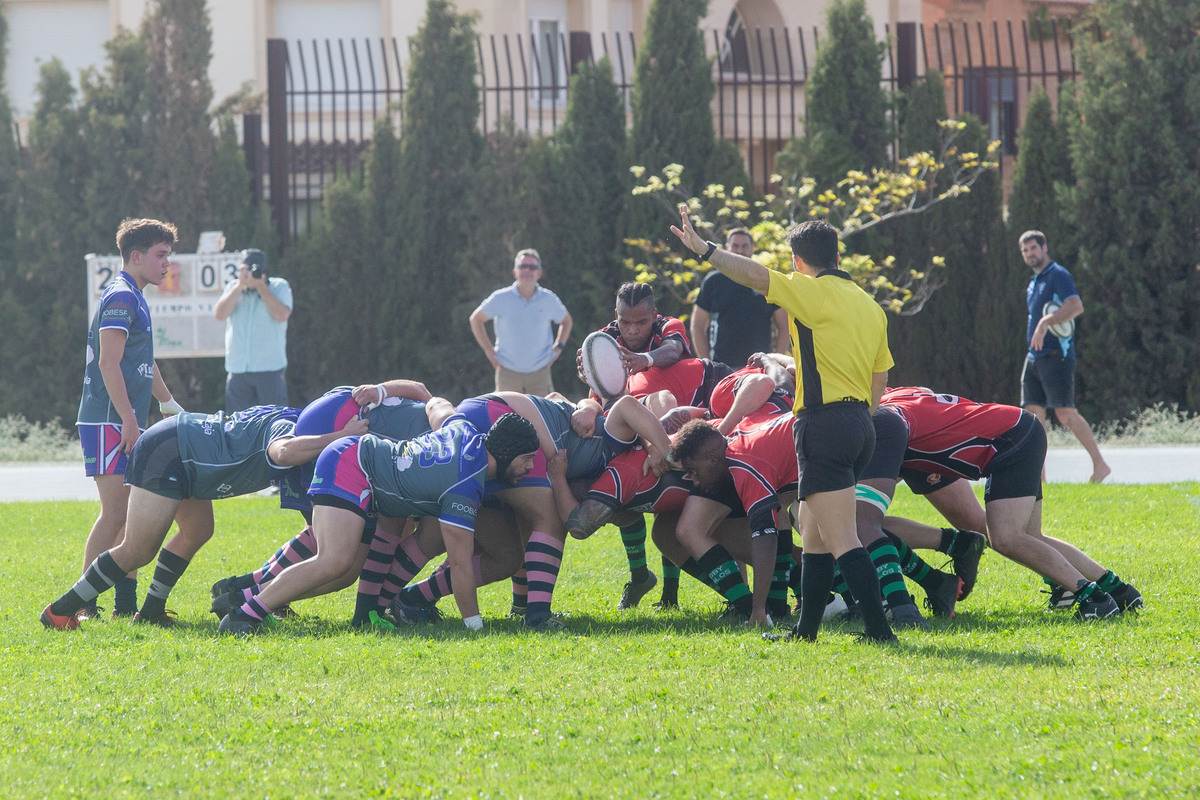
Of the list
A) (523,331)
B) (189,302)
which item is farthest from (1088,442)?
(189,302)

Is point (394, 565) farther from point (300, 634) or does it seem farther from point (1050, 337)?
point (1050, 337)

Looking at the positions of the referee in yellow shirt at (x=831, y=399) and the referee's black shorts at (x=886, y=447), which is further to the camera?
the referee's black shorts at (x=886, y=447)

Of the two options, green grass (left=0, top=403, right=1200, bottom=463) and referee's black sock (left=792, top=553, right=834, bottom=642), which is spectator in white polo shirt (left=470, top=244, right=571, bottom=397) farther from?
referee's black sock (left=792, top=553, right=834, bottom=642)

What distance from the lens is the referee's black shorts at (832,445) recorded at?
562cm

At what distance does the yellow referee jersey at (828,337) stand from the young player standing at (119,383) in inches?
141

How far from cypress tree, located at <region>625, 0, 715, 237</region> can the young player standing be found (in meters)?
10.1

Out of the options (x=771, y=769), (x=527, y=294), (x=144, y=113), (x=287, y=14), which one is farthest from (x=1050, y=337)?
(x=287, y=14)

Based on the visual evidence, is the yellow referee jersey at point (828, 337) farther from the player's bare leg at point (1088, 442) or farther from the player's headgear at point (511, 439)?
the player's bare leg at point (1088, 442)

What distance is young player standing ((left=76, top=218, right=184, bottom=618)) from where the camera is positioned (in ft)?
23.2

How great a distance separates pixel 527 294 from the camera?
1268 centimetres

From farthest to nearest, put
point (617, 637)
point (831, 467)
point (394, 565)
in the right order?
point (394, 565) < point (617, 637) < point (831, 467)

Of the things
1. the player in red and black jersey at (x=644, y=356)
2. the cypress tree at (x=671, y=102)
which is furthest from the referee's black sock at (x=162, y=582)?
the cypress tree at (x=671, y=102)

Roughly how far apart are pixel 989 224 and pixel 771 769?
46.1 ft

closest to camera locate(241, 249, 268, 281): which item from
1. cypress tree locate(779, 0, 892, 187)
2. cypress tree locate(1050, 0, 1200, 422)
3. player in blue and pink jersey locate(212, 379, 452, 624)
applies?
player in blue and pink jersey locate(212, 379, 452, 624)
